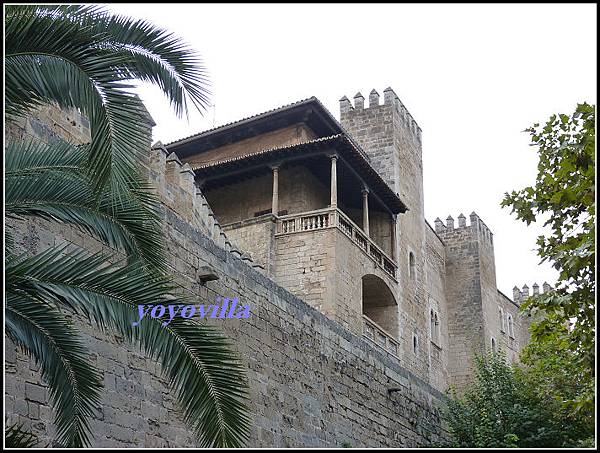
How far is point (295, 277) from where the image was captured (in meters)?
21.1

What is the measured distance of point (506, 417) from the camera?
55.1ft

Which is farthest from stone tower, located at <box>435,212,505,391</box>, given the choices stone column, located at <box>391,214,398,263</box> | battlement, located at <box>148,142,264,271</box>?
battlement, located at <box>148,142,264,271</box>

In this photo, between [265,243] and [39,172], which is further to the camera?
[265,243]

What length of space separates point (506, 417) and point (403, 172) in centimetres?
1199

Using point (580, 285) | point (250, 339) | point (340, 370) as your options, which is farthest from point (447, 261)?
point (580, 285)

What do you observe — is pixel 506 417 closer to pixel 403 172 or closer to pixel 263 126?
pixel 263 126

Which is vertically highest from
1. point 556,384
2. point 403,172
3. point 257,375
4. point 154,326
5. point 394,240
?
point 403,172

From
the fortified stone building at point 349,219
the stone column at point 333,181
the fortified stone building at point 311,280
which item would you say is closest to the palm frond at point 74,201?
the fortified stone building at point 311,280

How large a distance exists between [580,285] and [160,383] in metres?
4.86

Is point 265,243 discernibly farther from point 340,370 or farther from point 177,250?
point 177,250

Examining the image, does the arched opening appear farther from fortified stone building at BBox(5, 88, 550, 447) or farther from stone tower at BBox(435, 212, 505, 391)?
stone tower at BBox(435, 212, 505, 391)

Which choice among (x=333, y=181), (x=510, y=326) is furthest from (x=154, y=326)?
(x=510, y=326)

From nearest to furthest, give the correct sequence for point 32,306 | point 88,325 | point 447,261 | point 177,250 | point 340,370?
point 32,306 < point 88,325 < point 177,250 < point 340,370 < point 447,261

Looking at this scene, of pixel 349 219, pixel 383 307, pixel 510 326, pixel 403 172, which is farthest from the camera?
pixel 510 326
